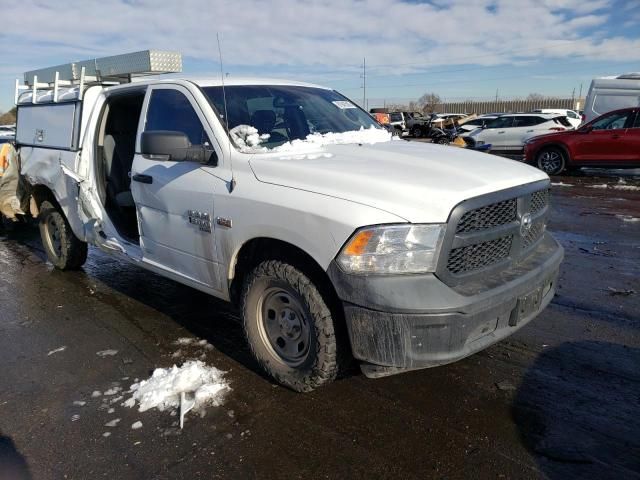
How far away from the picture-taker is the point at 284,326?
3.21 m

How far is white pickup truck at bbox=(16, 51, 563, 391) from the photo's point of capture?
8.54 ft

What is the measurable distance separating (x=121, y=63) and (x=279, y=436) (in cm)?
399

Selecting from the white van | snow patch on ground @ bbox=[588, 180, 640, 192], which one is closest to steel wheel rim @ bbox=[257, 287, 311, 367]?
snow patch on ground @ bbox=[588, 180, 640, 192]

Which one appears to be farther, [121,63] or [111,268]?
[111,268]

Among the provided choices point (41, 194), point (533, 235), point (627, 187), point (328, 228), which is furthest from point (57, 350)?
point (627, 187)

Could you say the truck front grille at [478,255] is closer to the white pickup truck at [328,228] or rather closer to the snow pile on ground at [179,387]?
the white pickup truck at [328,228]

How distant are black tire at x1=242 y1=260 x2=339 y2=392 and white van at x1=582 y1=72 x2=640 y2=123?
1576cm

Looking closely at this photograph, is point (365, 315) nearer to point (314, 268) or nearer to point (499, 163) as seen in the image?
point (314, 268)

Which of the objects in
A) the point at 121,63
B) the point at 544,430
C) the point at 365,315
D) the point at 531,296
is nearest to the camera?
the point at 365,315

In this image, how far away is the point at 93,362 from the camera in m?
3.80

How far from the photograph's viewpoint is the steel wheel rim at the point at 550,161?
13.7 m

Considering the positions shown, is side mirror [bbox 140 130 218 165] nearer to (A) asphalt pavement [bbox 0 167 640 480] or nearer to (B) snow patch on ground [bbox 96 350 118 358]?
(A) asphalt pavement [bbox 0 167 640 480]

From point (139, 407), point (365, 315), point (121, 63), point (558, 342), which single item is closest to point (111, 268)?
point (121, 63)

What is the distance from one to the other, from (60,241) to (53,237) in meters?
0.27
